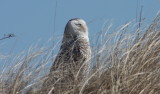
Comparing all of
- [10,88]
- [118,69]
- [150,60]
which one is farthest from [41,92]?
[150,60]

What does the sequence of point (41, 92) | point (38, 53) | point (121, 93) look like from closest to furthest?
point (121, 93) < point (41, 92) < point (38, 53)

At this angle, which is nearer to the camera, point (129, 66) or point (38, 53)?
point (129, 66)

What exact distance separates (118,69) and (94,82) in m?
0.18

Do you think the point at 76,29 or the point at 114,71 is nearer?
the point at 114,71

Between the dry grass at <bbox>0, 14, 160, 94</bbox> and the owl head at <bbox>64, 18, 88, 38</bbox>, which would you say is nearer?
the dry grass at <bbox>0, 14, 160, 94</bbox>

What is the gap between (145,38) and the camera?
3.68 meters

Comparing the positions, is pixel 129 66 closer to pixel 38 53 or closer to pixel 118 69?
pixel 118 69

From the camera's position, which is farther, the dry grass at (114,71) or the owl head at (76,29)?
the owl head at (76,29)

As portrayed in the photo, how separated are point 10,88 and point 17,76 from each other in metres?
0.10

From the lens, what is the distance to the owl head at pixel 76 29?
5230mm

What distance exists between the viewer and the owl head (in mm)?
5230

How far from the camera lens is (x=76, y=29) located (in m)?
5.35

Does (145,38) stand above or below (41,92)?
above

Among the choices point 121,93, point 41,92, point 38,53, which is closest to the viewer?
point 121,93
